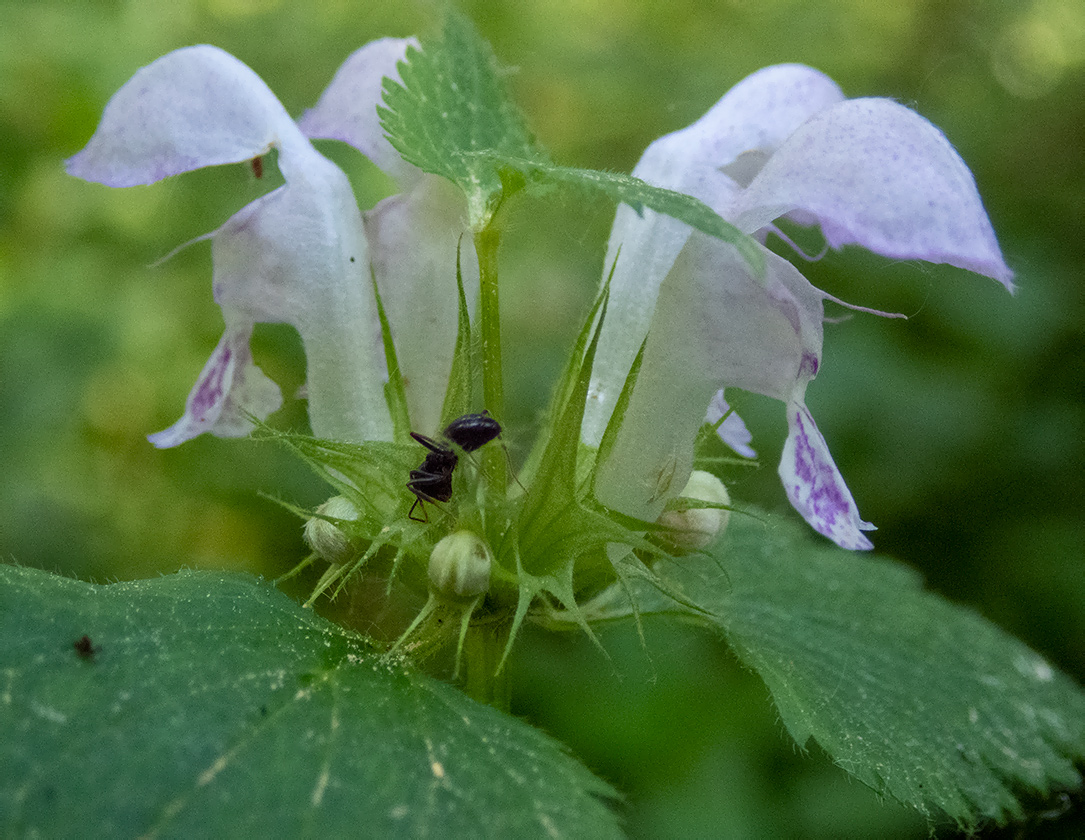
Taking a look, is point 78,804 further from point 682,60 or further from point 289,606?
point 682,60

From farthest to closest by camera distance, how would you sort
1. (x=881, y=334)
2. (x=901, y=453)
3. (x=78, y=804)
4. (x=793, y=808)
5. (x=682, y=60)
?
(x=682, y=60)
(x=881, y=334)
(x=901, y=453)
(x=793, y=808)
(x=78, y=804)

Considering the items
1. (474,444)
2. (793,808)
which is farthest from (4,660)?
(793,808)

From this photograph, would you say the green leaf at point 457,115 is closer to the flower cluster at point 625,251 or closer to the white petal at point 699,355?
the flower cluster at point 625,251

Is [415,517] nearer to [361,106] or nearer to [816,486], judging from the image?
[816,486]

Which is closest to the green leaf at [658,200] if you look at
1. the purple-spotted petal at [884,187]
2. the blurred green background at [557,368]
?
the purple-spotted petal at [884,187]

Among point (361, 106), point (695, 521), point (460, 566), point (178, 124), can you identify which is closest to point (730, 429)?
point (695, 521)
